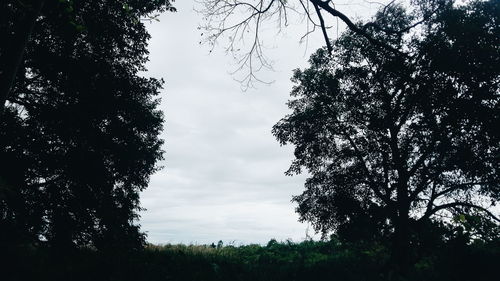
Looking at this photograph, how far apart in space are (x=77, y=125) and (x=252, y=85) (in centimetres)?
874

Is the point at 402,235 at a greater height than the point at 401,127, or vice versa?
the point at 401,127

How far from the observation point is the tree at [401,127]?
45.6 ft

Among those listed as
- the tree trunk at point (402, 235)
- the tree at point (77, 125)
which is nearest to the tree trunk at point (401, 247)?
the tree trunk at point (402, 235)

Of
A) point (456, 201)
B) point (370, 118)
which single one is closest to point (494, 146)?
point (456, 201)

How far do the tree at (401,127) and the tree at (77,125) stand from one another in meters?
9.26

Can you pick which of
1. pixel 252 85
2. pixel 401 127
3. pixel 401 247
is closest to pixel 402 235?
pixel 401 247

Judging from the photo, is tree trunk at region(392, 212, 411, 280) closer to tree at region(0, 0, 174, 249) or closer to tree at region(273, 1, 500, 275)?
tree at region(273, 1, 500, 275)

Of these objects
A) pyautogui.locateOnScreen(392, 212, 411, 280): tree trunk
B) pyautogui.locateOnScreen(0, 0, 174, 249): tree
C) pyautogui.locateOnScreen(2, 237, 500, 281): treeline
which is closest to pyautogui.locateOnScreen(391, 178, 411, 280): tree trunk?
pyautogui.locateOnScreen(392, 212, 411, 280): tree trunk

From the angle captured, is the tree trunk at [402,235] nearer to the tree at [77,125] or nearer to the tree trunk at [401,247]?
the tree trunk at [401,247]

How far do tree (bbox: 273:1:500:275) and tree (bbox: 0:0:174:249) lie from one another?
364 inches

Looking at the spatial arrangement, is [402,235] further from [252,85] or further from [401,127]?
[252,85]

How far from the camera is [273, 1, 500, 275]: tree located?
45.6 ft

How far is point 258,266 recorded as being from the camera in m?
15.9

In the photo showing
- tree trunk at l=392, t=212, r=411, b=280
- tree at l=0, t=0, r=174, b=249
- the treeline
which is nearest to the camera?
the treeline
